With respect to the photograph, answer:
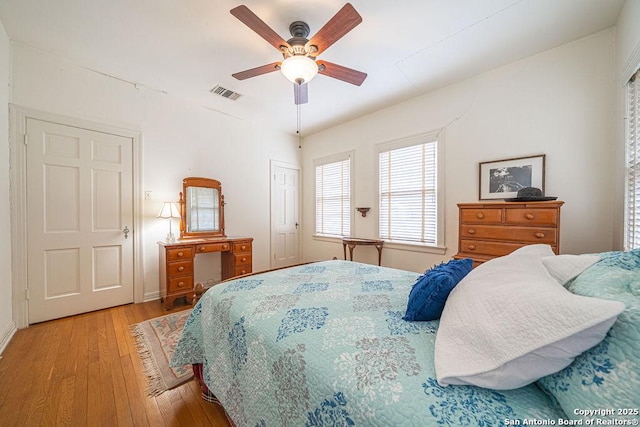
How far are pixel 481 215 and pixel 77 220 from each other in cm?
435

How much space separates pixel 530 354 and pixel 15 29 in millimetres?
4167

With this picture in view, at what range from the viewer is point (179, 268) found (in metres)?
3.08

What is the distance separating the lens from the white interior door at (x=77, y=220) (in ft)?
8.23

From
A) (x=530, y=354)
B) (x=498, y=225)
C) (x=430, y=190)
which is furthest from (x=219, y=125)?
(x=530, y=354)

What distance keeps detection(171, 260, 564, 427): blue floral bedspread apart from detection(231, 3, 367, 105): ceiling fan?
66.9 inches

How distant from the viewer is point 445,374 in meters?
0.68

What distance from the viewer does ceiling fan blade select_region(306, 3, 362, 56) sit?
1.56 metres

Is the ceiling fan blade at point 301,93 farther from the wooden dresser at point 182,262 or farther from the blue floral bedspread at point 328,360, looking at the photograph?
the wooden dresser at point 182,262

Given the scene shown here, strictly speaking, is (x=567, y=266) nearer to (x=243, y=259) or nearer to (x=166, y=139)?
(x=243, y=259)

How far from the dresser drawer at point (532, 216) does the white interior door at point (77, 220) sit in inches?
167

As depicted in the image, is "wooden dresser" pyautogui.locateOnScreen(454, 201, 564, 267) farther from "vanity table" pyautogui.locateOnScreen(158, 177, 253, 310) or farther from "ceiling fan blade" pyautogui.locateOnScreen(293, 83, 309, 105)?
"vanity table" pyautogui.locateOnScreen(158, 177, 253, 310)

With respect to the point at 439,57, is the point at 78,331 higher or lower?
lower

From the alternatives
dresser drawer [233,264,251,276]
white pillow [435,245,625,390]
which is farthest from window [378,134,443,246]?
white pillow [435,245,625,390]

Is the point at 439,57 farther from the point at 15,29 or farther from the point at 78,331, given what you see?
the point at 78,331
